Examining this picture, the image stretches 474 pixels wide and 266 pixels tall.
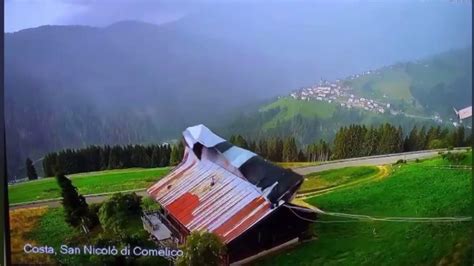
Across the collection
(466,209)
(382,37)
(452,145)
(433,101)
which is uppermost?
(382,37)

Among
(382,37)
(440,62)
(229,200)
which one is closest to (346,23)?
(382,37)

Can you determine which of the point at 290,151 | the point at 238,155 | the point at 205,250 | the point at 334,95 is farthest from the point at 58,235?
the point at 334,95

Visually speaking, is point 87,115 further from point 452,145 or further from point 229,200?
point 452,145

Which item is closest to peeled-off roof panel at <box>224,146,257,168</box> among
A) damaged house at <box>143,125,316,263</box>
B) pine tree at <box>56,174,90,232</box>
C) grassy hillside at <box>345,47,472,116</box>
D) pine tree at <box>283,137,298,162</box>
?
damaged house at <box>143,125,316,263</box>

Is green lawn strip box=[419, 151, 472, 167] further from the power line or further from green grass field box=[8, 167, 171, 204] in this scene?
green grass field box=[8, 167, 171, 204]

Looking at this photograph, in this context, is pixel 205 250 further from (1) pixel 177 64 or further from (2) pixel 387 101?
(2) pixel 387 101

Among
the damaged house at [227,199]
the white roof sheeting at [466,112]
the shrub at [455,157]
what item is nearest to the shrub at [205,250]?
the damaged house at [227,199]
